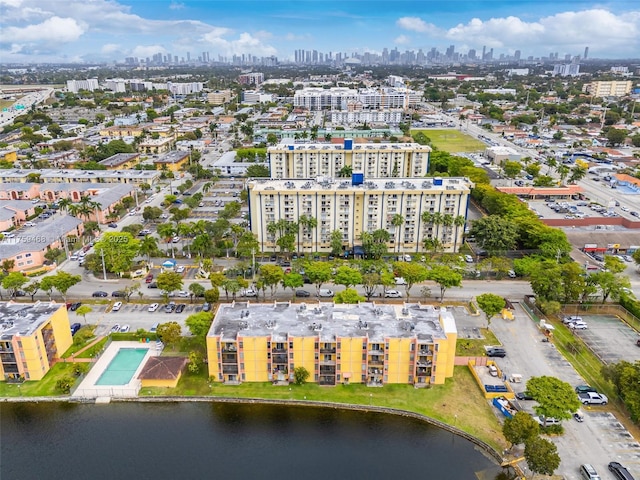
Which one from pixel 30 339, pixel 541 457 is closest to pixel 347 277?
pixel 541 457

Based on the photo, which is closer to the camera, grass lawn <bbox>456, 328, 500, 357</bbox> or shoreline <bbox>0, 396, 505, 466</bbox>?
shoreline <bbox>0, 396, 505, 466</bbox>

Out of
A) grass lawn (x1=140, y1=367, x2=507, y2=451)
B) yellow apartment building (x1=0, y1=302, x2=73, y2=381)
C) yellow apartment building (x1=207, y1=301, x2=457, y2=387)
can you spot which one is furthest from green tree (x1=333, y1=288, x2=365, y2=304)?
yellow apartment building (x1=0, y1=302, x2=73, y2=381)

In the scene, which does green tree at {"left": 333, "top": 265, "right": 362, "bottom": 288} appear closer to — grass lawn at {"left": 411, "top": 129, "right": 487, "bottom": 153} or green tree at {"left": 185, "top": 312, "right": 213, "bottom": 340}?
green tree at {"left": 185, "top": 312, "right": 213, "bottom": 340}

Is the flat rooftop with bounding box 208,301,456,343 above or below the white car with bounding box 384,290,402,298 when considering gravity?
above

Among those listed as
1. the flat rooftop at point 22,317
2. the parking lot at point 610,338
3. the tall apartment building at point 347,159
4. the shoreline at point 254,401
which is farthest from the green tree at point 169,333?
the tall apartment building at point 347,159

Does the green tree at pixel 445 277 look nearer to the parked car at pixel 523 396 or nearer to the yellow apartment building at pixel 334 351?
the yellow apartment building at pixel 334 351

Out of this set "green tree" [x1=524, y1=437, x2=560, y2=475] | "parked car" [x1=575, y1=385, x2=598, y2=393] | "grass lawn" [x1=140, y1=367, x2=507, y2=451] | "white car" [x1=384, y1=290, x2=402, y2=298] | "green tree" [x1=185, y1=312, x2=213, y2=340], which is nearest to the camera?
"green tree" [x1=524, y1=437, x2=560, y2=475]

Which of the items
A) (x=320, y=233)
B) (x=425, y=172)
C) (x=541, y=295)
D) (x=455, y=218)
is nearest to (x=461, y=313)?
(x=541, y=295)
